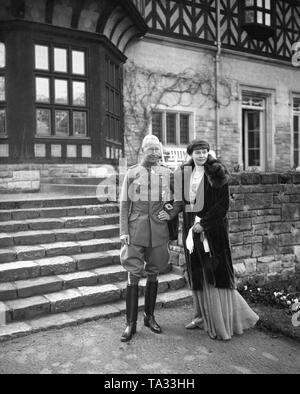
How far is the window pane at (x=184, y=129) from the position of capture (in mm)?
11641

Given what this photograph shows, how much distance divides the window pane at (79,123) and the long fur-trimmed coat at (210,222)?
5.04 metres

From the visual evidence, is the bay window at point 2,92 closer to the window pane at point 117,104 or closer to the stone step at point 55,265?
the window pane at point 117,104

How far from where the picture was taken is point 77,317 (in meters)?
4.20

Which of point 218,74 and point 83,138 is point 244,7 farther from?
point 83,138

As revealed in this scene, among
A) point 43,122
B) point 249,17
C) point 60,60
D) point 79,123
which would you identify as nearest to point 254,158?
point 249,17

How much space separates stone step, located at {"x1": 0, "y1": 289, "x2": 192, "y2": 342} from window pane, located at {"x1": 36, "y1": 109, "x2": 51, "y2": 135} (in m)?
4.76

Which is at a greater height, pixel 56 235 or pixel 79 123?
pixel 79 123

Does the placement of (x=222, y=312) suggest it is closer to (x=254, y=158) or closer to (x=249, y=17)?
(x=254, y=158)

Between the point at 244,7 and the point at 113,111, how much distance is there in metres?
6.00

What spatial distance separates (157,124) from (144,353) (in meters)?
8.36

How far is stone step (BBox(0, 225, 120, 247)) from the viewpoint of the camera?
5.21m

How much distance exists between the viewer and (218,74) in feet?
39.3

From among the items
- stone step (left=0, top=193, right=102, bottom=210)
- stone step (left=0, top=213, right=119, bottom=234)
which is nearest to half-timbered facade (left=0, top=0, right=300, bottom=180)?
stone step (left=0, top=193, right=102, bottom=210)
